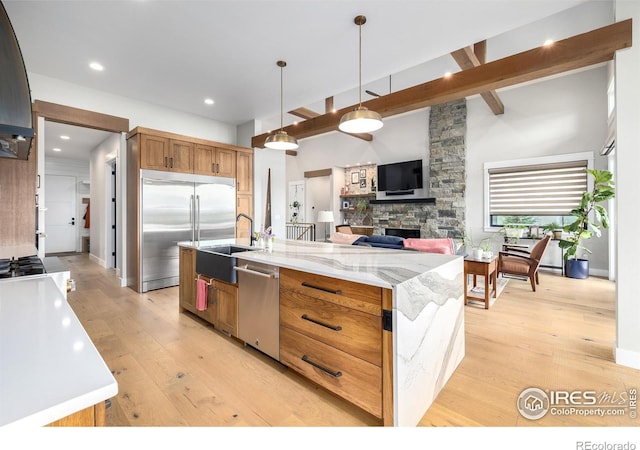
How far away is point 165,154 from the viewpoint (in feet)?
14.9

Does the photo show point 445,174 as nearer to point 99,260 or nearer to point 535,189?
point 535,189

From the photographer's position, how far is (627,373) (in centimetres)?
218

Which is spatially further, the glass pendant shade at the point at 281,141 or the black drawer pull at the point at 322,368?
the glass pendant shade at the point at 281,141

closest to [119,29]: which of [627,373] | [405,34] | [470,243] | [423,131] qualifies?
[405,34]

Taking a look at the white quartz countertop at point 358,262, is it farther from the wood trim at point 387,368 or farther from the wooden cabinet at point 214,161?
the wooden cabinet at point 214,161

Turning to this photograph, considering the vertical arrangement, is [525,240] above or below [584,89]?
below

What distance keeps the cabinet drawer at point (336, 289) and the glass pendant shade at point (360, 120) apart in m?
1.50

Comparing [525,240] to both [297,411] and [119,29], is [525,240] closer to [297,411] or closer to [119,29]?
[297,411]

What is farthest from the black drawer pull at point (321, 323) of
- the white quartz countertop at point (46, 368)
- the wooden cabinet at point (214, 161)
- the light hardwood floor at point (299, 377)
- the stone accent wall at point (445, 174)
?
the stone accent wall at point (445, 174)

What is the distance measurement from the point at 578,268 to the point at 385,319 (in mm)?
5416

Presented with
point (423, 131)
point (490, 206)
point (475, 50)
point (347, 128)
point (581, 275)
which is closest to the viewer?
point (347, 128)

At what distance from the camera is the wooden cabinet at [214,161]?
492cm

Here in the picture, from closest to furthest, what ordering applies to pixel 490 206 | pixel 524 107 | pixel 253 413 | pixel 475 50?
1. pixel 253 413
2. pixel 475 50
3. pixel 524 107
4. pixel 490 206

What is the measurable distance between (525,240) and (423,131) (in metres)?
3.28
